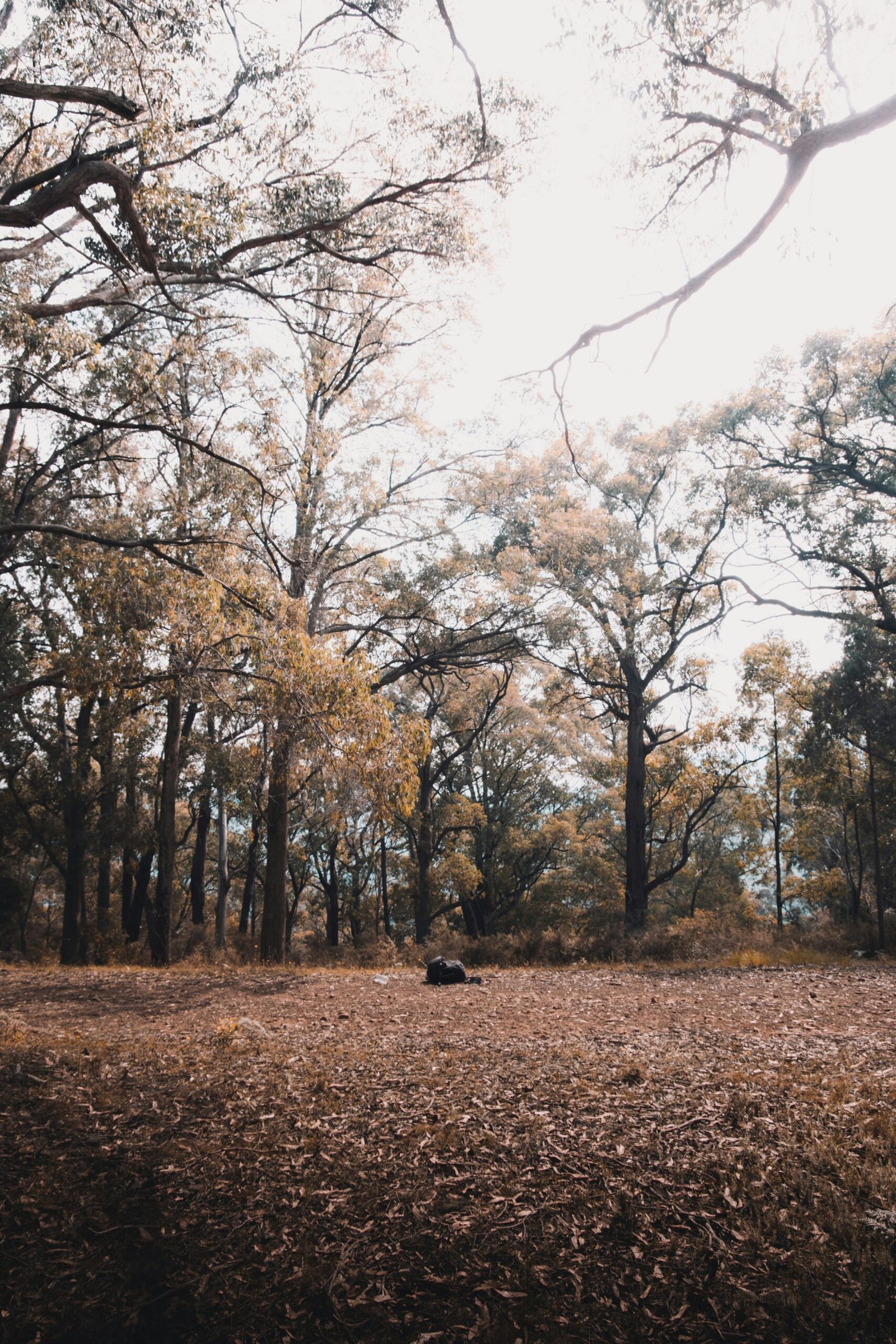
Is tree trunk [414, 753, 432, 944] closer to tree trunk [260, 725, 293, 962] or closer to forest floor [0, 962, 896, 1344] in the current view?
tree trunk [260, 725, 293, 962]

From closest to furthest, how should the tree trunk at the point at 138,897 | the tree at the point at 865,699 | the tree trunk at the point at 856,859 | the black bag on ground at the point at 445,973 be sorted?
the black bag on ground at the point at 445,973
the tree at the point at 865,699
the tree trunk at the point at 138,897
the tree trunk at the point at 856,859

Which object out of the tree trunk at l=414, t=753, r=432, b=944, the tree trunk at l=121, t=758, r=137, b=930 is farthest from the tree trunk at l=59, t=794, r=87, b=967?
the tree trunk at l=414, t=753, r=432, b=944

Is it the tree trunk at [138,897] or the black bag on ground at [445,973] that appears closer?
the black bag on ground at [445,973]

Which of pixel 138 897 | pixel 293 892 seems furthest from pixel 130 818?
pixel 293 892

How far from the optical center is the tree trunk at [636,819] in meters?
17.7

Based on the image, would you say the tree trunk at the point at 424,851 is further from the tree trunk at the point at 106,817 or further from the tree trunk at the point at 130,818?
the tree trunk at the point at 106,817

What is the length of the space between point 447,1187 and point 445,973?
6.39m

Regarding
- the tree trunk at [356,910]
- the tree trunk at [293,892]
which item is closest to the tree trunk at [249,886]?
the tree trunk at [293,892]

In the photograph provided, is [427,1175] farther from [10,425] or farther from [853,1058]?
[10,425]

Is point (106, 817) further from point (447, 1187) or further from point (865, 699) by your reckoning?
point (447, 1187)

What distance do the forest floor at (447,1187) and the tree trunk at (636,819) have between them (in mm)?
12091

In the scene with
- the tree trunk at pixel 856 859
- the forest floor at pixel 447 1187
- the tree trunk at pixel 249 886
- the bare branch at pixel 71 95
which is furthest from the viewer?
the tree trunk at pixel 249 886

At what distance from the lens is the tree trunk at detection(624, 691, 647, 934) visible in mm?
17734

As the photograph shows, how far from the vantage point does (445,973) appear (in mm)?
9469
